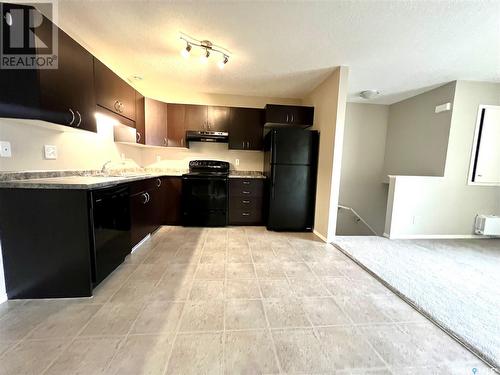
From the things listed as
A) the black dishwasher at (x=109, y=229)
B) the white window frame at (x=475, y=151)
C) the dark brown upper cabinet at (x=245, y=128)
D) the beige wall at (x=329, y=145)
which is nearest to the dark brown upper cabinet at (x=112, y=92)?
the black dishwasher at (x=109, y=229)

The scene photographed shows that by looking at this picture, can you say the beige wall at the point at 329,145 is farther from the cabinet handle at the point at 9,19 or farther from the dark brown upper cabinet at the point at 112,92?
the cabinet handle at the point at 9,19

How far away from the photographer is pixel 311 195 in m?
3.35

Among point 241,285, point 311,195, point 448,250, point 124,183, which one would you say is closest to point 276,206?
point 311,195

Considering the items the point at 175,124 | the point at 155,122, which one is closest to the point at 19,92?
the point at 155,122

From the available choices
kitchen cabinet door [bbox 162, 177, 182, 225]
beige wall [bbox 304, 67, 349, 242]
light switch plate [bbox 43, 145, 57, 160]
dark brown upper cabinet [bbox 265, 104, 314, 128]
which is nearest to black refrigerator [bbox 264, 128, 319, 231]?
beige wall [bbox 304, 67, 349, 242]

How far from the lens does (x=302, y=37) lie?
2.08 m

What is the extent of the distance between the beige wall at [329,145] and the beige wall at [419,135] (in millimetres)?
1780

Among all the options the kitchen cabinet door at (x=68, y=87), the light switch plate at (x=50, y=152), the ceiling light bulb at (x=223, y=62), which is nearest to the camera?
the kitchen cabinet door at (x=68, y=87)

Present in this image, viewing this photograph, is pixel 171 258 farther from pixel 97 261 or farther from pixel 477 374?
pixel 477 374

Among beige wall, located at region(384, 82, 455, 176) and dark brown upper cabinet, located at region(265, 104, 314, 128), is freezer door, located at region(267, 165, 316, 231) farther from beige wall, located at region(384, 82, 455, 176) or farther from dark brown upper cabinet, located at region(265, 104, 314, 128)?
beige wall, located at region(384, 82, 455, 176)

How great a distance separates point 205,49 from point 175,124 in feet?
5.25

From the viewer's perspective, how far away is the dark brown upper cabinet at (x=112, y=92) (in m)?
2.08

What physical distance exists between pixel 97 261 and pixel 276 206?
2.41 m

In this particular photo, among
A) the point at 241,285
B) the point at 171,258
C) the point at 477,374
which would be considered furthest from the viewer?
the point at 171,258
